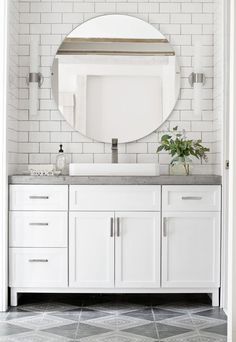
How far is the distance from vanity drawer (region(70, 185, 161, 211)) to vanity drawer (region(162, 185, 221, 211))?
75 mm

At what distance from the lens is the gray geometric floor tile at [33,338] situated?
376cm

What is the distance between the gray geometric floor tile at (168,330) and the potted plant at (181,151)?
1.28 meters

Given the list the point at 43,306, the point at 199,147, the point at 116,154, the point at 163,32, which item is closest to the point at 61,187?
the point at 116,154

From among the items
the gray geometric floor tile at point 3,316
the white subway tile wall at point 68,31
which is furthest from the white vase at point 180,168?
the gray geometric floor tile at point 3,316

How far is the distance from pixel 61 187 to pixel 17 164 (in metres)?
0.70

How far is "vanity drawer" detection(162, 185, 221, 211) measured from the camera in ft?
14.9

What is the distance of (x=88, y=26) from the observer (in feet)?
16.6

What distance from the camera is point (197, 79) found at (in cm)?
503

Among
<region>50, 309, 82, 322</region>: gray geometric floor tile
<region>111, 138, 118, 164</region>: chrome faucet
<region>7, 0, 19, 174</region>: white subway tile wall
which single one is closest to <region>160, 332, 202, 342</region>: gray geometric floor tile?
<region>50, 309, 82, 322</region>: gray geometric floor tile

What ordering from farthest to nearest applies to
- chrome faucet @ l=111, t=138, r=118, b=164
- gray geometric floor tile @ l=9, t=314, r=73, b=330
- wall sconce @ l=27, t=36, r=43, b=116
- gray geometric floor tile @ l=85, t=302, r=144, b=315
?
wall sconce @ l=27, t=36, r=43, b=116 < chrome faucet @ l=111, t=138, r=118, b=164 < gray geometric floor tile @ l=85, t=302, r=144, b=315 < gray geometric floor tile @ l=9, t=314, r=73, b=330

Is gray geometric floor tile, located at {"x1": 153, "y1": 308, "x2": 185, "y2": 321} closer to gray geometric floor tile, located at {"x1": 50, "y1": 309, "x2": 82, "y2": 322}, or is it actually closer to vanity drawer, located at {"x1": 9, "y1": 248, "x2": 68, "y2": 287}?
gray geometric floor tile, located at {"x1": 50, "y1": 309, "x2": 82, "y2": 322}

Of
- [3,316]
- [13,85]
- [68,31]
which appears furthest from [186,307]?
[68,31]

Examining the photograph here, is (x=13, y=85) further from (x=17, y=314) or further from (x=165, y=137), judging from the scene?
(x=17, y=314)

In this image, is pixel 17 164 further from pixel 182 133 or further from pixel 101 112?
pixel 182 133
